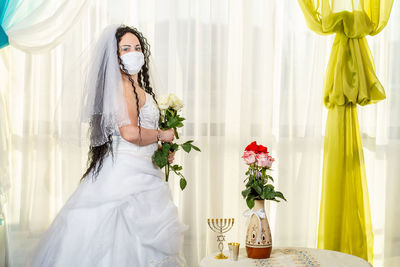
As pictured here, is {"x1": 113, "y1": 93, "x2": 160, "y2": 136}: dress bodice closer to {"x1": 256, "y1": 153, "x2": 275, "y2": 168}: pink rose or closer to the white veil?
the white veil

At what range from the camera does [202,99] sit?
3.00 meters

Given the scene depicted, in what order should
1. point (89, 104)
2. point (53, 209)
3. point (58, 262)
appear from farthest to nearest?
1. point (53, 209)
2. point (89, 104)
3. point (58, 262)

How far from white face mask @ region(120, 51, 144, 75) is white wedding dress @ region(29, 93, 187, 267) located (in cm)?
26

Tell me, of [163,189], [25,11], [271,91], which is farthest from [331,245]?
[25,11]

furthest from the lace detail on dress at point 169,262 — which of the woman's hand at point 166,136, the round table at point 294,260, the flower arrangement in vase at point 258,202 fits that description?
the woman's hand at point 166,136

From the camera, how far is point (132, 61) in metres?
2.22

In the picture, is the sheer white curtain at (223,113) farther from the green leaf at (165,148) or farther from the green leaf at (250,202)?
the green leaf at (250,202)


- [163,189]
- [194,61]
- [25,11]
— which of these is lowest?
[163,189]

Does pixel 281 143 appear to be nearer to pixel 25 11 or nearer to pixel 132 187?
pixel 132 187

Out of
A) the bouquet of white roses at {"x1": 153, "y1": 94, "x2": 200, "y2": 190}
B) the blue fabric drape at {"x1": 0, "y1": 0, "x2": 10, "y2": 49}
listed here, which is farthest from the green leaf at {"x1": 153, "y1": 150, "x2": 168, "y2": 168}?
A: the blue fabric drape at {"x1": 0, "y1": 0, "x2": 10, "y2": 49}

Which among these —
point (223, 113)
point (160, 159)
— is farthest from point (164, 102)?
point (223, 113)

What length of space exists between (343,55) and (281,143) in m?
0.65

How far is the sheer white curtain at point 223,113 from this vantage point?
2.92 m

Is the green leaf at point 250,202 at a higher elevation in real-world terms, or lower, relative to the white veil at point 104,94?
lower
